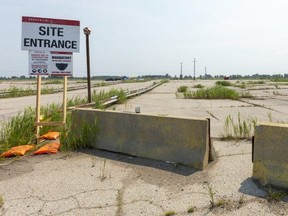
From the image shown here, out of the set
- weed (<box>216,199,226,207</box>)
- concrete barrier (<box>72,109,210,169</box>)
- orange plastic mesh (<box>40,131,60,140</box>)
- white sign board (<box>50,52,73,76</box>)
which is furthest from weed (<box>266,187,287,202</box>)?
white sign board (<box>50,52,73,76</box>)

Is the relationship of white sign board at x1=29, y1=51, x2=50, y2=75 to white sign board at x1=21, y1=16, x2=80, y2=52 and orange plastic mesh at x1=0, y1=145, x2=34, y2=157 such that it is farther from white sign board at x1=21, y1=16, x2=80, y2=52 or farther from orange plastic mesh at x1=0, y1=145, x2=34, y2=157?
orange plastic mesh at x1=0, y1=145, x2=34, y2=157

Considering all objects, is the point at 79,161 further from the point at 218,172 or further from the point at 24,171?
the point at 218,172

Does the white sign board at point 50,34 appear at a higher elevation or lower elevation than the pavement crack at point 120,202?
higher

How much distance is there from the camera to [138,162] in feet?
17.0

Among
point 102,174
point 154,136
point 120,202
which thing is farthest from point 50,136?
point 120,202

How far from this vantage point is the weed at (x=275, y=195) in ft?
11.7

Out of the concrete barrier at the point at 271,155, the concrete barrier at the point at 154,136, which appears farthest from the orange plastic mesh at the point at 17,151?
the concrete barrier at the point at 271,155

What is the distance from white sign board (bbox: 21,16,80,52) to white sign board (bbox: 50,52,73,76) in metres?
0.12

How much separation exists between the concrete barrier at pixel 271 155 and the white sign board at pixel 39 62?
16.7 feet

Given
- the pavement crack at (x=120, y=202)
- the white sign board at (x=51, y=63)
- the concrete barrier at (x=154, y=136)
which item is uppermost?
the white sign board at (x=51, y=63)

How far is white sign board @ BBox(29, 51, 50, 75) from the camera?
22.1ft

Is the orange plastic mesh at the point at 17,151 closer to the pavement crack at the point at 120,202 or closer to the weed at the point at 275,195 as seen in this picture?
the pavement crack at the point at 120,202

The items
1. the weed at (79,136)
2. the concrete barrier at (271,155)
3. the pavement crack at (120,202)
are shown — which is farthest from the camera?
the weed at (79,136)

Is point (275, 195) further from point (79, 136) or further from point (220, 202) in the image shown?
point (79, 136)
